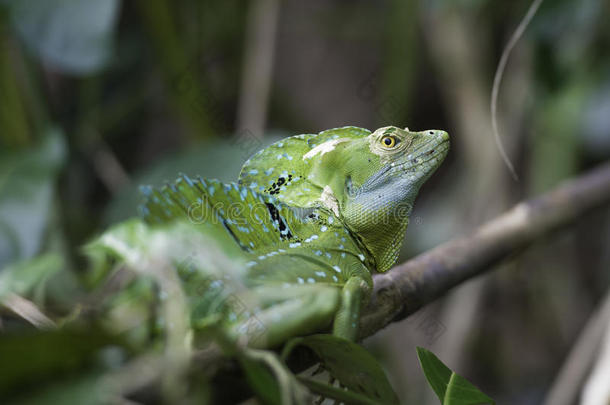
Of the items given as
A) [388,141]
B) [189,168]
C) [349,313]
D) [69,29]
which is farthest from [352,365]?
[69,29]

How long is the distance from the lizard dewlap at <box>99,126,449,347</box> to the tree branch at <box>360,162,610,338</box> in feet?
A: 0.15

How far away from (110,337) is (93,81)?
2166 mm

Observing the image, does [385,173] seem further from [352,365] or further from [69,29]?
[69,29]

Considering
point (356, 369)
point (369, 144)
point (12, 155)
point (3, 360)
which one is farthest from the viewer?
point (12, 155)

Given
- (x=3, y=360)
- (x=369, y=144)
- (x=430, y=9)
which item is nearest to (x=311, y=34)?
(x=430, y=9)

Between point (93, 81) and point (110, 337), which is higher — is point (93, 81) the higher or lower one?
the higher one

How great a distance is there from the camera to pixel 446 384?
71 cm

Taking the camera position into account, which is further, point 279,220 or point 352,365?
point 279,220

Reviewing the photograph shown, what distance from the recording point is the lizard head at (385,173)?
34.1 inches

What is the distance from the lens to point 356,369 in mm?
684

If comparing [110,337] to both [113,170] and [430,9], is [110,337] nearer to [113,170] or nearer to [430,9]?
[113,170]

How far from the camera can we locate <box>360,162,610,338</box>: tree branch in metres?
0.93

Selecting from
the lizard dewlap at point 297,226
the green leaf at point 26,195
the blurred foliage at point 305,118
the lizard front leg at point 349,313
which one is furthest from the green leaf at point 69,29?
the lizard front leg at point 349,313

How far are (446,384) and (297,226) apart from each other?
294 mm
